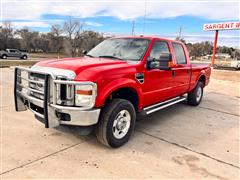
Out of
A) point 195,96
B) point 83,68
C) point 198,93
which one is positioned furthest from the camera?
point 198,93

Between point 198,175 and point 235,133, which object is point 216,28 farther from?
point 198,175

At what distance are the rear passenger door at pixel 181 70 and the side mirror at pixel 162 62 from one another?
867mm

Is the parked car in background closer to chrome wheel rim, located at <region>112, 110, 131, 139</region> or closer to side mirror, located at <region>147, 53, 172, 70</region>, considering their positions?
side mirror, located at <region>147, 53, 172, 70</region>

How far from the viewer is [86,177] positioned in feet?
9.52

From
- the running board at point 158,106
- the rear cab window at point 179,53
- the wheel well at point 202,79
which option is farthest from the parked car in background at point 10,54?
the running board at point 158,106

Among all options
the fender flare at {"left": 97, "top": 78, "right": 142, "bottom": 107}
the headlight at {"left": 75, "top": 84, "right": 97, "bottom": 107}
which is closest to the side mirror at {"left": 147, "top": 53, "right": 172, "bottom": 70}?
the fender flare at {"left": 97, "top": 78, "right": 142, "bottom": 107}

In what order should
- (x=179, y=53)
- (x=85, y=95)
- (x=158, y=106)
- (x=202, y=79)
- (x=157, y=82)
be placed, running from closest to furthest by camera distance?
(x=85, y=95), (x=157, y=82), (x=158, y=106), (x=179, y=53), (x=202, y=79)

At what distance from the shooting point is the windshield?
438 cm

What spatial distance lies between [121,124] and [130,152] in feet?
1.64

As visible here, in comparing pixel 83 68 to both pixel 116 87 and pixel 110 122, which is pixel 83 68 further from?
pixel 110 122

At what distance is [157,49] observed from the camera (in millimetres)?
4688

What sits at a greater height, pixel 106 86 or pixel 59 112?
pixel 106 86

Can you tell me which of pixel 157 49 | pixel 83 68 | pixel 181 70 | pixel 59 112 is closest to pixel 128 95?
pixel 83 68

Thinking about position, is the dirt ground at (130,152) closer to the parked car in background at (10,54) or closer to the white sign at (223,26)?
the white sign at (223,26)
